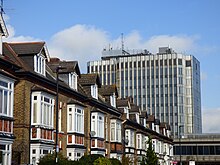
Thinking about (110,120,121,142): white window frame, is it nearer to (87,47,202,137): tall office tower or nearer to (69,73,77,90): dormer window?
(69,73,77,90): dormer window

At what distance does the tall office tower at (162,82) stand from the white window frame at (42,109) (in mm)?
112416

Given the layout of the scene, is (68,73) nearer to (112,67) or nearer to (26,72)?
(26,72)

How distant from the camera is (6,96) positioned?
29406mm

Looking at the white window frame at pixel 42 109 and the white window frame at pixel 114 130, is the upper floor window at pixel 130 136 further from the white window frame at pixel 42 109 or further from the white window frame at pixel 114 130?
the white window frame at pixel 42 109

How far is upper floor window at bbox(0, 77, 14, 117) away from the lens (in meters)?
28.8

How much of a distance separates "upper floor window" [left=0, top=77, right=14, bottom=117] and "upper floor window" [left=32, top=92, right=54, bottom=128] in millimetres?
3692

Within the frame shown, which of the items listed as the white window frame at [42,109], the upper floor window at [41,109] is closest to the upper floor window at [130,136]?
the white window frame at [42,109]

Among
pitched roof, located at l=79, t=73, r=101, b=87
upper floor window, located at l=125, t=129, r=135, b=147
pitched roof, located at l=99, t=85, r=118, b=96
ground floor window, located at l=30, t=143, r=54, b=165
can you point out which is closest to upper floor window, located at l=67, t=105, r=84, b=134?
pitched roof, located at l=79, t=73, r=101, b=87

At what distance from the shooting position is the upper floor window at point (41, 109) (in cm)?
3359

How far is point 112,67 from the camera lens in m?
154

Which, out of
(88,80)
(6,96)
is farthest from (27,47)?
(88,80)

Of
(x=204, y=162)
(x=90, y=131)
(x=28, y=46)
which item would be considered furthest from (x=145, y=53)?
(x=28, y=46)

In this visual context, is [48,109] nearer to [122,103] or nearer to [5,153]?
[5,153]

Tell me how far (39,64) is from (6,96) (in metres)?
6.53
